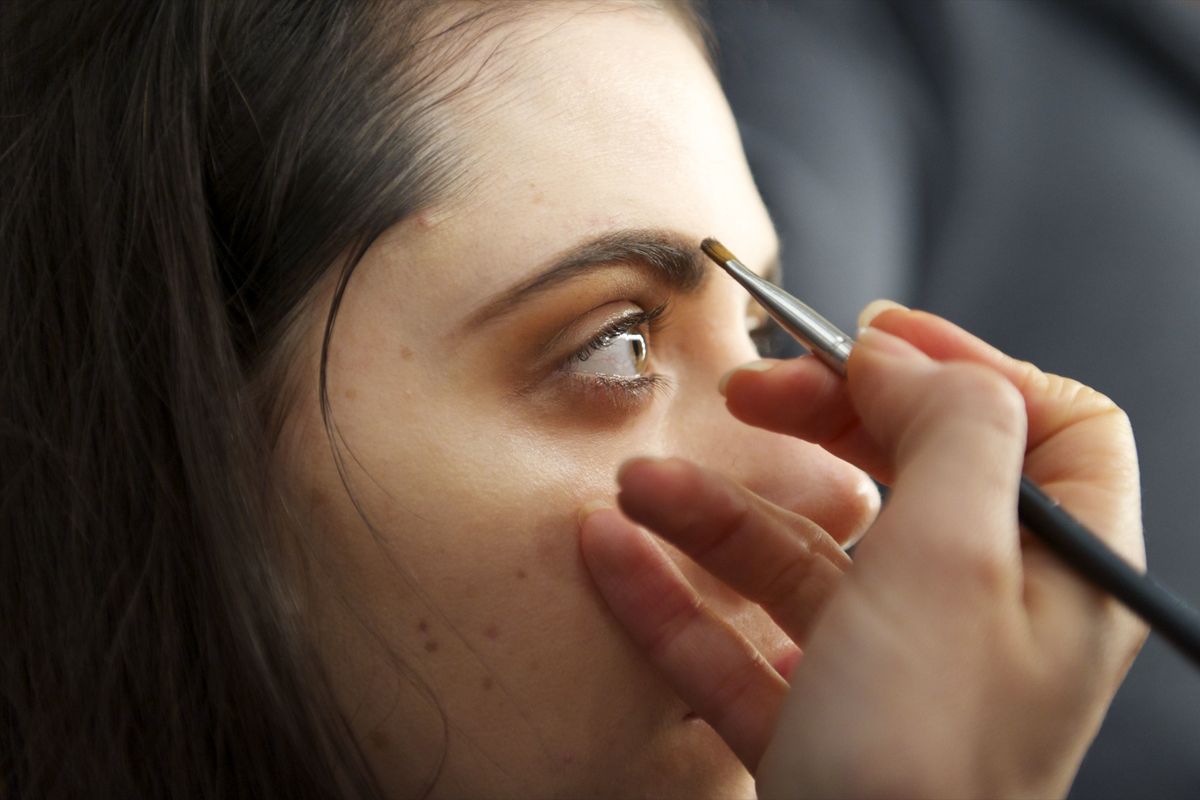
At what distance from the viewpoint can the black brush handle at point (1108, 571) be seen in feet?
1.71

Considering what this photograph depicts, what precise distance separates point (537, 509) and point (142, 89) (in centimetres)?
43

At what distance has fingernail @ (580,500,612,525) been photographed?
791mm

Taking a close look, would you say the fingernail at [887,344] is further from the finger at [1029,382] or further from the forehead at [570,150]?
the forehead at [570,150]

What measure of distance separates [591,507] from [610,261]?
179 millimetres

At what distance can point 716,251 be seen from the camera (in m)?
0.81

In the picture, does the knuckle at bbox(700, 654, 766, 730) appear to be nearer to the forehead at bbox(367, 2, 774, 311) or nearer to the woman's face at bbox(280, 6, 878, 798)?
the woman's face at bbox(280, 6, 878, 798)

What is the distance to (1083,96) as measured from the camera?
1374 mm

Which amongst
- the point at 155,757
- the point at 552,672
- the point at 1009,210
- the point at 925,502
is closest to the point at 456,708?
the point at 552,672

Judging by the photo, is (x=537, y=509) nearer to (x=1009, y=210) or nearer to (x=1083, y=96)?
(x=1009, y=210)

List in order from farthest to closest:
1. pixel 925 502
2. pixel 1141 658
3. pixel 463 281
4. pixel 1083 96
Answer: pixel 1083 96
pixel 1141 658
pixel 463 281
pixel 925 502

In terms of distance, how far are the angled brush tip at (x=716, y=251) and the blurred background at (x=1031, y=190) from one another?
23.6 inches

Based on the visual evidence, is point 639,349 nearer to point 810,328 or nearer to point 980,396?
point 810,328

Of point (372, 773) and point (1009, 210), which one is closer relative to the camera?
point (372, 773)

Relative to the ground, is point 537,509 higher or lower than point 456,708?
higher
